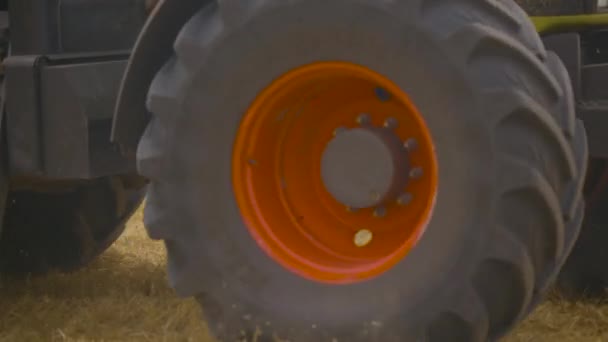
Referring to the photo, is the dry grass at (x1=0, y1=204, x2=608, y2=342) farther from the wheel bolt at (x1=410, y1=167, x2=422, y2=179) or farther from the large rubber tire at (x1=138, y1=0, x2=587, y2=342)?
the wheel bolt at (x1=410, y1=167, x2=422, y2=179)

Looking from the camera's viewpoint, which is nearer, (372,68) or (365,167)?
(372,68)

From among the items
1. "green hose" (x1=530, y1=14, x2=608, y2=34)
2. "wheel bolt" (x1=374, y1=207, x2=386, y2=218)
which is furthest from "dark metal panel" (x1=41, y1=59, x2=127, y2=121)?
"green hose" (x1=530, y1=14, x2=608, y2=34)

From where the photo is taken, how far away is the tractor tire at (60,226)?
4430 millimetres

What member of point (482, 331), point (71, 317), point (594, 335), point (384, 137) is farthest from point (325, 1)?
point (71, 317)

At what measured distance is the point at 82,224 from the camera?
447 centimetres

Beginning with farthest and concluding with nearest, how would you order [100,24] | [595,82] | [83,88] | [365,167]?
[100,24] → [83,88] → [595,82] → [365,167]

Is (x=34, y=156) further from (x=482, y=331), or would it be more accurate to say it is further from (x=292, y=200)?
(x=482, y=331)

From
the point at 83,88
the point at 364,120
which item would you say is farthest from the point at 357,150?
the point at 83,88

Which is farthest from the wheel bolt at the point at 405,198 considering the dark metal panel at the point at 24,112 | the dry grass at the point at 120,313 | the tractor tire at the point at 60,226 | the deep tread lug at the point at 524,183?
the tractor tire at the point at 60,226

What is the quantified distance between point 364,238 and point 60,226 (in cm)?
230

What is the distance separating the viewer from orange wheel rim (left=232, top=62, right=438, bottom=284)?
243 centimetres

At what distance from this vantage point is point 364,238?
103 inches

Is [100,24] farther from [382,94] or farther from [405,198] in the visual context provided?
[405,198]

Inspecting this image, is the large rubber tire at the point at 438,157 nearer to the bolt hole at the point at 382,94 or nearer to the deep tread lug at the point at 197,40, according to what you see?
the deep tread lug at the point at 197,40
